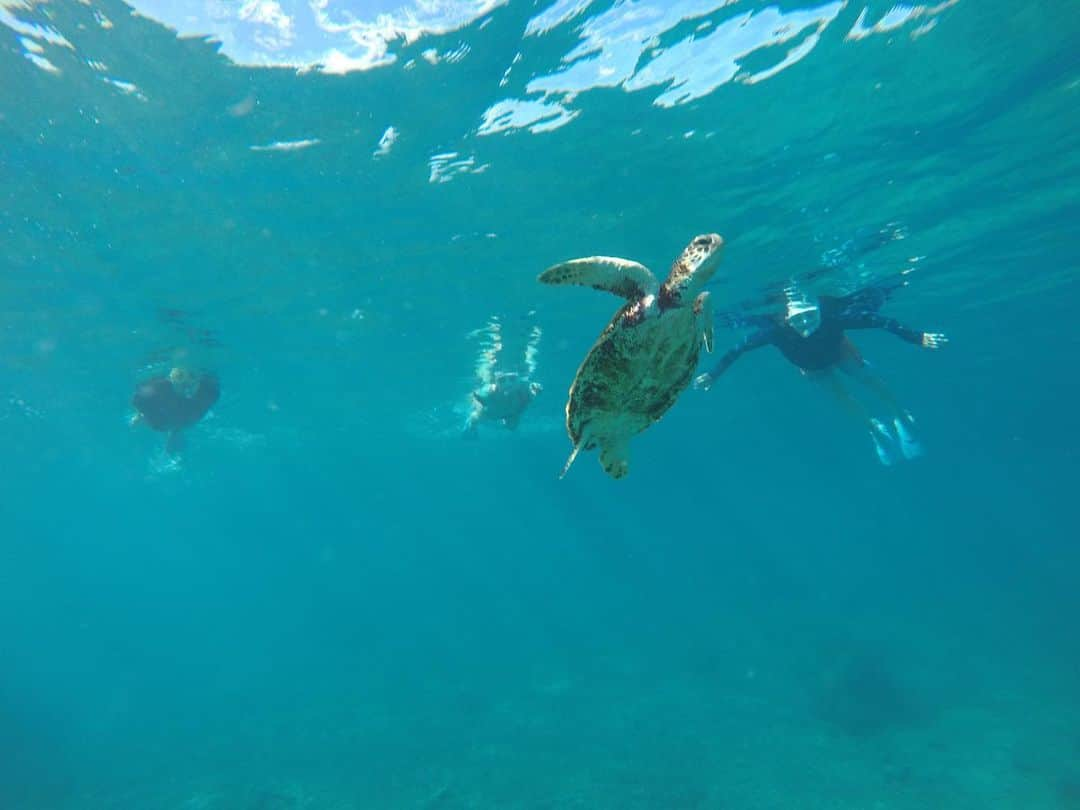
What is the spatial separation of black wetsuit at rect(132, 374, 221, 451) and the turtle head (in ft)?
66.1

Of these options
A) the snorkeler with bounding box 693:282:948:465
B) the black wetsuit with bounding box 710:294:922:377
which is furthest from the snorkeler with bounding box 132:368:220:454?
the snorkeler with bounding box 693:282:948:465

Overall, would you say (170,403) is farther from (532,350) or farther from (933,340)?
(933,340)

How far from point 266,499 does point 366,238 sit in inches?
2315

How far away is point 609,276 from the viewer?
297 centimetres

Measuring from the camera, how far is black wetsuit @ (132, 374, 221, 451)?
738 inches

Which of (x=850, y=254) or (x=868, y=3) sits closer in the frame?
(x=868, y=3)

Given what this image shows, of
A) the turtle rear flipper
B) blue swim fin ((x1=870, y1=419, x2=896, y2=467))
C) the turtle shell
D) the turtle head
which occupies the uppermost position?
blue swim fin ((x1=870, y1=419, x2=896, y2=467))

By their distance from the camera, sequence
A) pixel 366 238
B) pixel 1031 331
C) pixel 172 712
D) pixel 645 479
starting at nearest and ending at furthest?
pixel 366 238 < pixel 1031 331 < pixel 172 712 < pixel 645 479

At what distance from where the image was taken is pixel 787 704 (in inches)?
770

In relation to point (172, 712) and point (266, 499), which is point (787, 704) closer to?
point (172, 712)

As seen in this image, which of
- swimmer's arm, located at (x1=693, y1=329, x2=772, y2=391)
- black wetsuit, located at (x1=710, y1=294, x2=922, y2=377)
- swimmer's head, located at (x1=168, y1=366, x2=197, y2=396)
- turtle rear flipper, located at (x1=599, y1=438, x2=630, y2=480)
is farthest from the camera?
swimmer's head, located at (x1=168, y1=366, x2=197, y2=396)

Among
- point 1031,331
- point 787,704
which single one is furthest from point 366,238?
point 1031,331

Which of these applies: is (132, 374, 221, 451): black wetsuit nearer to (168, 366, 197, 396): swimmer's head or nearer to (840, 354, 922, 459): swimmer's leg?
(168, 366, 197, 396): swimmer's head

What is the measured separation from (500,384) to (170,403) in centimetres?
1233
